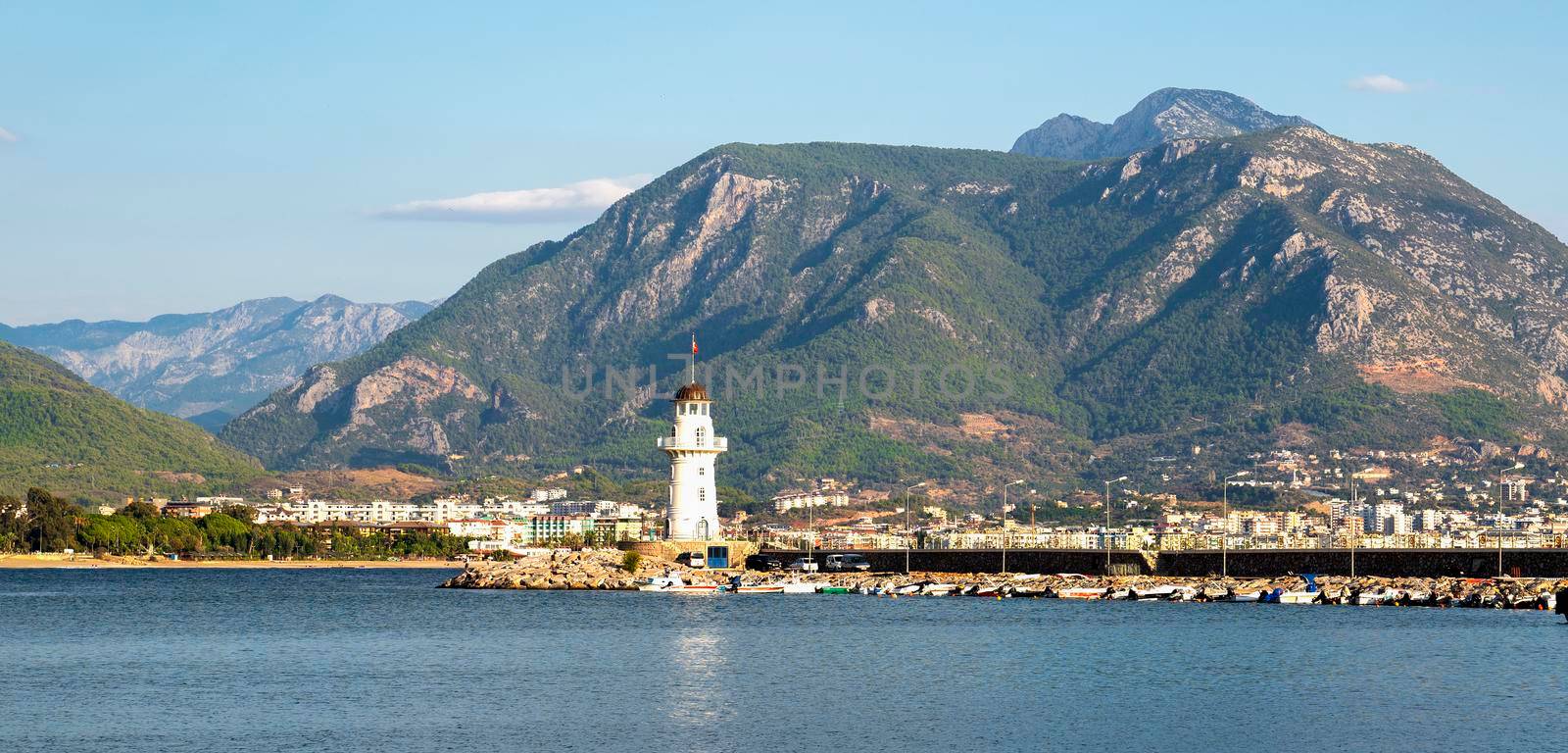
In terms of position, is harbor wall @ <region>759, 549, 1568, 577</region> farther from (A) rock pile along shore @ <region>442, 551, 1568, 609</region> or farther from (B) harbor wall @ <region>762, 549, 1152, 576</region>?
(A) rock pile along shore @ <region>442, 551, 1568, 609</region>

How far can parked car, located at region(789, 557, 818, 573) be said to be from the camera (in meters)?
144

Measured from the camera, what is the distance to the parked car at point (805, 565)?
5674 inches

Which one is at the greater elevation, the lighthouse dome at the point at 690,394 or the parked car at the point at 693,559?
the lighthouse dome at the point at 690,394

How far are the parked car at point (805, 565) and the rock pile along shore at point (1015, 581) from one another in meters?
1.02

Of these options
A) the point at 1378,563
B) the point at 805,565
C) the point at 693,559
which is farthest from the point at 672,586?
the point at 1378,563

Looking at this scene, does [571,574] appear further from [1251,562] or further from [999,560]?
[1251,562]

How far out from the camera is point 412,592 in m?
142

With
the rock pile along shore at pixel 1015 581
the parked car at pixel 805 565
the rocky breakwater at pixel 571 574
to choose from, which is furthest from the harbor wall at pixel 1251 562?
the rocky breakwater at pixel 571 574

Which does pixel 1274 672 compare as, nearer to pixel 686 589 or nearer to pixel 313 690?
pixel 313 690

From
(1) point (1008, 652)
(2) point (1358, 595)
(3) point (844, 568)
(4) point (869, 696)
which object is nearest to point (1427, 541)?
(3) point (844, 568)

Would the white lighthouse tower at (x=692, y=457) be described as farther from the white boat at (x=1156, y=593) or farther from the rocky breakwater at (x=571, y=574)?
the white boat at (x=1156, y=593)

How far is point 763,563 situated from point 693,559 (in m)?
7.97

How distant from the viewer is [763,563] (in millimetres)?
147500

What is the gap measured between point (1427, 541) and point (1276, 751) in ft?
476
